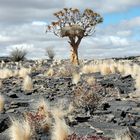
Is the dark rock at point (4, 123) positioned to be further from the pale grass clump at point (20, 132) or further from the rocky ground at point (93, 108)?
the pale grass clump at point (20, 132)

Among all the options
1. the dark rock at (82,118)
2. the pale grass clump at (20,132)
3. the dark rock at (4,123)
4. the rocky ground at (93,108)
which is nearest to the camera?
the pale grass clump at (20,132)

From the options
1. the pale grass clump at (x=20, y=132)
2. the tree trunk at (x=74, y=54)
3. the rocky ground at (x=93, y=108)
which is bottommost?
the rocky ground at (x=93, y=108)

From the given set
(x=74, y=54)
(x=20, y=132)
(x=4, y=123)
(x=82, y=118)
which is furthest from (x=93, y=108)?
(x=74, y=54)

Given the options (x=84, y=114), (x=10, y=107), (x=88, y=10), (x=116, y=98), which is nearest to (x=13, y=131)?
(x=84, y=114)

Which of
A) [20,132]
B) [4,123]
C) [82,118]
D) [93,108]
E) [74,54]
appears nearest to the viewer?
[20,132]

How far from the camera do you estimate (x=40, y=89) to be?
21000 mm

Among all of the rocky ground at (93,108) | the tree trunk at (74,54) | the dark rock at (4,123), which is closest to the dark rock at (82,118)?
the rocky ground at (93,108)

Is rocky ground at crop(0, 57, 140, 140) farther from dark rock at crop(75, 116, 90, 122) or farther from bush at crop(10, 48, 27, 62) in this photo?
bush at crop(10, 48, 27, 62)

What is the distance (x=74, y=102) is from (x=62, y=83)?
7965 millimetres

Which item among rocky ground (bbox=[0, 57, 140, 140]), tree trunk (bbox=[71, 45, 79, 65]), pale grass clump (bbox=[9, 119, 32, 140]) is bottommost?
rocky ground (bbox=[0, 57, 140, 140])

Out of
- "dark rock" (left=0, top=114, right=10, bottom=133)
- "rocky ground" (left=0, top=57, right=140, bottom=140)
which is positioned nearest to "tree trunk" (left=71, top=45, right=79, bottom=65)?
"rocky ground" (left=0, top=57, right=140, bottom=140)

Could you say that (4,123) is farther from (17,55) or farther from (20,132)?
(17,55)

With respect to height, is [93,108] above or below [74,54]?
below

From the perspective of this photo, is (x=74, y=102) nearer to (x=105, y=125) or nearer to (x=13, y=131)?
(x=105, y=125)
